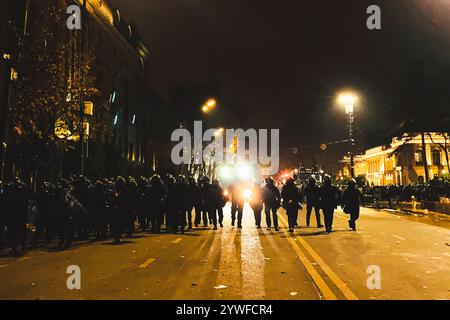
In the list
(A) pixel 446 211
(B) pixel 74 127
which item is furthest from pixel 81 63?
(A) pixel 446 211

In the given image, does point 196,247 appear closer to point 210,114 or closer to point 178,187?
point 178,187

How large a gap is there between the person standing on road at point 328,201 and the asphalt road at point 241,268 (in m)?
1.40

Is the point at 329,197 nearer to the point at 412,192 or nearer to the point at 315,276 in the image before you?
the point at 315,276

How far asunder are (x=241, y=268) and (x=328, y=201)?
300 inches

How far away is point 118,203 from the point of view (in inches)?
553

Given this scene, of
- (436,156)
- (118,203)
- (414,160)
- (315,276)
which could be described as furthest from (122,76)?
(436,156)

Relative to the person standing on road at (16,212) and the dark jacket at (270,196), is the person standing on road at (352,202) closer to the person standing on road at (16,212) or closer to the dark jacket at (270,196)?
the dark jacket at (270,196)

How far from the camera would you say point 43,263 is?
33.3 feet

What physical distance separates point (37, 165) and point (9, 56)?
18.9 feet

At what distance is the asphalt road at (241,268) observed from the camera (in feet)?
→ 23.4

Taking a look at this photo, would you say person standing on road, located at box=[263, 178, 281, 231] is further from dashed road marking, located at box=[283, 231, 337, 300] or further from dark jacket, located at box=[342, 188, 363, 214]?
dashed road marking, located at box=[283, 231, 337, 300]

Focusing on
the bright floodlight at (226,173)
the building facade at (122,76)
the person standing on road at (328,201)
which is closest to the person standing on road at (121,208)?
the person standing on road at (328,201)
